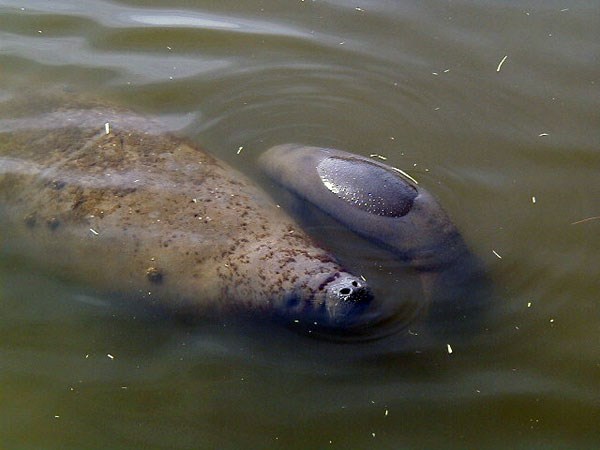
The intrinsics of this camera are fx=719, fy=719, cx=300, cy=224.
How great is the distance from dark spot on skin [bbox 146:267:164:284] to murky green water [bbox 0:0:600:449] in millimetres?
305

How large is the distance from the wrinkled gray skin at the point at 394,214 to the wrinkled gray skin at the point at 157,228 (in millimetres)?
383

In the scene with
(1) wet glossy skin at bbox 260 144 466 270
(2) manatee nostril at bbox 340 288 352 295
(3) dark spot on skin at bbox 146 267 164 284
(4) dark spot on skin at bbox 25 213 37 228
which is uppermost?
(1) wet glossy skin at bbox 260 144 466 270

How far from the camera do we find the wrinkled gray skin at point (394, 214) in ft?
17.8

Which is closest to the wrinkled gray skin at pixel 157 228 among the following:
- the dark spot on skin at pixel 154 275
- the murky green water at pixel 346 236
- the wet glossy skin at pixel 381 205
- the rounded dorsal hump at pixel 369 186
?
the dark spot on skin at pixel 154 275

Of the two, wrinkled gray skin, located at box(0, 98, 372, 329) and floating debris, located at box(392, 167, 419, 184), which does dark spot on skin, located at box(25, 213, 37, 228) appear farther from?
floating debris, located at box(392, 167, 419, 184)

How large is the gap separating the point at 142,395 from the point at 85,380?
Answer: 16.6 inches

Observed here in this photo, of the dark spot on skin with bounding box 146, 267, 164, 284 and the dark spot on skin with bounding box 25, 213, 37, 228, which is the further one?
the dark spot on skin with bounding box 25, 213, 37, 228

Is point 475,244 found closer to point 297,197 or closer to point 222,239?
point 297,197

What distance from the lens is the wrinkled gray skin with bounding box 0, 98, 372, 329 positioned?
521 centimetres

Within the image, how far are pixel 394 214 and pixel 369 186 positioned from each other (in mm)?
300

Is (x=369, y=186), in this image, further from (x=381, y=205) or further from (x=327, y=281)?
(x=327, y=281)

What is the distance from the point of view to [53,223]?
5.51 metres

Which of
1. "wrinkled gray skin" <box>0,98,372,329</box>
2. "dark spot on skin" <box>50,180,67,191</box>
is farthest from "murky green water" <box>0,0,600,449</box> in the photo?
"dark spot on skin" <box>50,180,67,191</box>

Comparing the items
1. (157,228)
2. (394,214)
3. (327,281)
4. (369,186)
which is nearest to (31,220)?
(157,228)
